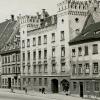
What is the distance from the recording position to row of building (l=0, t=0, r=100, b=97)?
60.7m

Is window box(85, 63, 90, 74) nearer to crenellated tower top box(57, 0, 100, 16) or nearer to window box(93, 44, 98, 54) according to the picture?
window box(93, 44, 98, 54)

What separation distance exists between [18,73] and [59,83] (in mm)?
20085

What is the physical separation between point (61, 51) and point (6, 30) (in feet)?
130

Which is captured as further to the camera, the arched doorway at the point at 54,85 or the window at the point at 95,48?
the arched doorway at the point at 54,85

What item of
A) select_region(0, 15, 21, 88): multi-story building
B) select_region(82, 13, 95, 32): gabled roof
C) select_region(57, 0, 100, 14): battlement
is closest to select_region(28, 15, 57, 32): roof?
select_region(57, 0, 100, 14): battlement

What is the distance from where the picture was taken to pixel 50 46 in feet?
236

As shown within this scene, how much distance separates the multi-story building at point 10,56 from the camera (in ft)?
285

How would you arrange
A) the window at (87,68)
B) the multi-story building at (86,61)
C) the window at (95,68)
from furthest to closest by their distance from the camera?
the window at (87,68), the window at (95,68), the multi-story building at (86,61)

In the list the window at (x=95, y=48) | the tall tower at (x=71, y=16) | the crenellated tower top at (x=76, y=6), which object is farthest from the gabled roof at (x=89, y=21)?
the window at (x=95, y=48)

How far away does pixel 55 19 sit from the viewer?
2955 inches

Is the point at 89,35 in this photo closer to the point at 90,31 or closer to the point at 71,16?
the point at 90,31

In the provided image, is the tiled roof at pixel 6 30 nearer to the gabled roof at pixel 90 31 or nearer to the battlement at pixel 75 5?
the battlement at pixel 75 5

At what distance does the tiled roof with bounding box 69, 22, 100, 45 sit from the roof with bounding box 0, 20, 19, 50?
3693 cm

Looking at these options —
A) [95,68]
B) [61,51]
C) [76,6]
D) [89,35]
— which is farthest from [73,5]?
[95,68]
